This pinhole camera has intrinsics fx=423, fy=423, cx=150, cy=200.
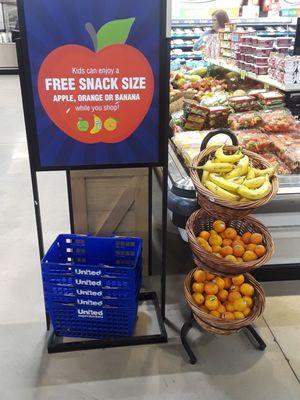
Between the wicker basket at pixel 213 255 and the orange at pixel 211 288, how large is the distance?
14 cm

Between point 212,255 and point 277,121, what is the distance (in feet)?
6.45

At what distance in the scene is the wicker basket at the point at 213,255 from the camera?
212cm

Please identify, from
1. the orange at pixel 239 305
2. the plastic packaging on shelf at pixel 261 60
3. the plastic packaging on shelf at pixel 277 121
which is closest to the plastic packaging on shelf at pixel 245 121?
the plastic packaging on shelf at pixel 277 121

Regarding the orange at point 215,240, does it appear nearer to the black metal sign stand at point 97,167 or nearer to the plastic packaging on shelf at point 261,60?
the black metal sign stand at point 97,167

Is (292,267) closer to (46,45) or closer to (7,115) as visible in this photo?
(46,45)

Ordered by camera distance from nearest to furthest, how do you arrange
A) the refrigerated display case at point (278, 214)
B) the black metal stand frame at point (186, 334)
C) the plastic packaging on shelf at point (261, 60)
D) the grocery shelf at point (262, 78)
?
the black metal stand frame at point (186, 334) < the refrigerated display case at point (278, 214) < the grocery shelf at point (262, 78) < the plastic packaging on shelf at point (261, 60)

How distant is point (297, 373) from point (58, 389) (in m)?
1.28

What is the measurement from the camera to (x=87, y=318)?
2.43 metres

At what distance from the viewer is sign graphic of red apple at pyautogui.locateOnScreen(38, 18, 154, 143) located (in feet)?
6.69

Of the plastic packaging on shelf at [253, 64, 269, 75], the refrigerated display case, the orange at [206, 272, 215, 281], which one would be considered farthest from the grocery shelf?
the orange at [206, 272, 215, 281]

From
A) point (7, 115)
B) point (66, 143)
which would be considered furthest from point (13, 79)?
point (66, 143)

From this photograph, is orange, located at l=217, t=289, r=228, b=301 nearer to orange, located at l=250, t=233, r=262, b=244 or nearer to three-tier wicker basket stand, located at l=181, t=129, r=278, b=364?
three-tier wicker basket stand, located at l=181, t=129, r=278, b=364

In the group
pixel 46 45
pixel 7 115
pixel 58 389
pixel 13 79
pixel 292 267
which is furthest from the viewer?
pixel 13 79

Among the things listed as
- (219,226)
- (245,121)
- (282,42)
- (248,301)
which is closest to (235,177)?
(219,226)
